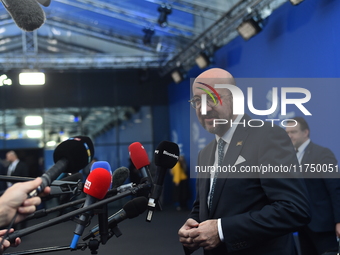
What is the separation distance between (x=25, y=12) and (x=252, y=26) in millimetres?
6250

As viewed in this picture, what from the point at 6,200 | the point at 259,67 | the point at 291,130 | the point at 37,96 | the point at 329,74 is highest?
the point at 37,96

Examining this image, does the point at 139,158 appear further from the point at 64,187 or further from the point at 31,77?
the point at 31,77

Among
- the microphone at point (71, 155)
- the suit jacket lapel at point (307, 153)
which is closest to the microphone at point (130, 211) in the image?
the microphone at point (71, 155)

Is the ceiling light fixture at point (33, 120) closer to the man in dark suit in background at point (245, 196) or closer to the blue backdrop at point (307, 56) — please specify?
the blue backdrop at point (307, 56)

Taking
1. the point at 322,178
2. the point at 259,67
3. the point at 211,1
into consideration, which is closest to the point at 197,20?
the point at 211,1

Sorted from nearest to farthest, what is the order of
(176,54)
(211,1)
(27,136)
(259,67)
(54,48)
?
(259,67) → (211,1) → (176,54) → (54,48) → (27,136)

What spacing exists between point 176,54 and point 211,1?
2.89m

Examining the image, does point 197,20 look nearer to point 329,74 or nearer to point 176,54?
point 176,54

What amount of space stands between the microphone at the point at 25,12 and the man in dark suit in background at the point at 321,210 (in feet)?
8.24

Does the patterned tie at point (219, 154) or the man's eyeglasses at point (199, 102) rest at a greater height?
the man's eyeglasses at point (199, 102)

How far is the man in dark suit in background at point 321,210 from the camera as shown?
3510 mm

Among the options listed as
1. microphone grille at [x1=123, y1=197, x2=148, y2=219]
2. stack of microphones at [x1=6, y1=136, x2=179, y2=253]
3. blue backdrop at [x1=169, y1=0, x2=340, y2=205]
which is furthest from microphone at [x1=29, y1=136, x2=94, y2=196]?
blue backdrop at [x1=169, y1=0, x2=340, y2=205]

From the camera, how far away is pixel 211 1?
9180mm

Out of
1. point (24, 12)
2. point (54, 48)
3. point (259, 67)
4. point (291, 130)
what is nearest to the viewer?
point (24, 12)
